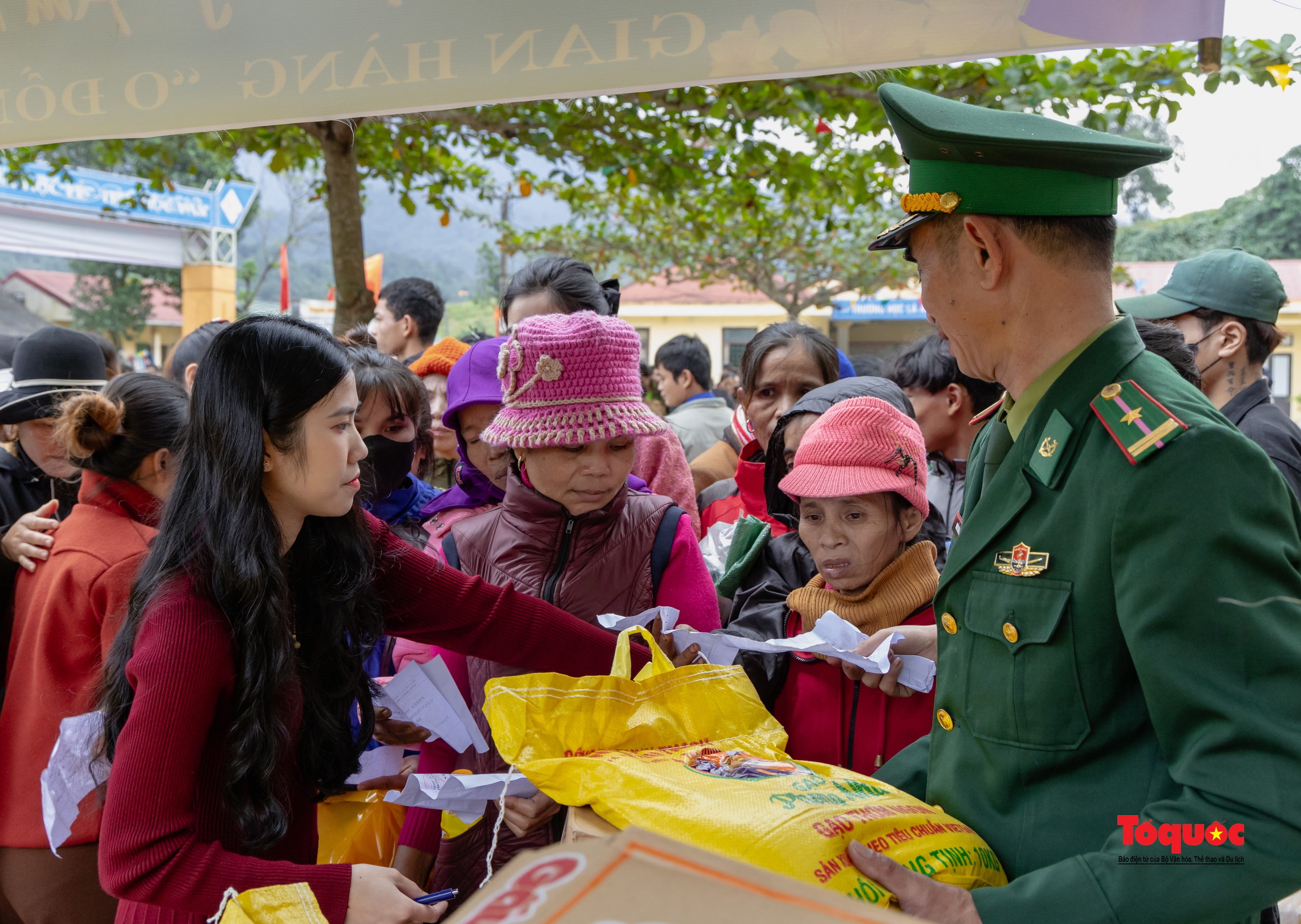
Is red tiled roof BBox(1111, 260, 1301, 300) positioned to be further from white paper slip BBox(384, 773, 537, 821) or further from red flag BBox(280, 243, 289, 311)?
white paper slip BBox(384, 773, 537, 821)

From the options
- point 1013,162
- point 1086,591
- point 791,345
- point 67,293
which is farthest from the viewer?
point 67,293

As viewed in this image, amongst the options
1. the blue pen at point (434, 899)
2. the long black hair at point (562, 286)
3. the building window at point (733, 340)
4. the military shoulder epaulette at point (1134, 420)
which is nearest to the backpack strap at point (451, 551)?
the blue pen at point (434, 899)

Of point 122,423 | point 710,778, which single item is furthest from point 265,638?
point 122,423

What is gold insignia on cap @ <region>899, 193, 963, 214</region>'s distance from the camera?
1.37 m

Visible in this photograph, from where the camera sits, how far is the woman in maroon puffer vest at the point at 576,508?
219 cm

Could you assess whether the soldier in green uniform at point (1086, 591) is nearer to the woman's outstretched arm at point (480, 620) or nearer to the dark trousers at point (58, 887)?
the woman's outstretched arm at point (480, 620)

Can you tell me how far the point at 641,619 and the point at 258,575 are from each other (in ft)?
2.33

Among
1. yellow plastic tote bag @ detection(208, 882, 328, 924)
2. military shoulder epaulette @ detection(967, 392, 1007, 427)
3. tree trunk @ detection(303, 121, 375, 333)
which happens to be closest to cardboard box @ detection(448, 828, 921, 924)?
yellow plastic tote bag @ detection(208, 882, 328, 924)

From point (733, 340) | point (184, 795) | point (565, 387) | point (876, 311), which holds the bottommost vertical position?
point (733, 340)

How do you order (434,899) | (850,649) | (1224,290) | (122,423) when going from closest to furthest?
(434,899) < (850,649) < (122,423) < (1224,290)

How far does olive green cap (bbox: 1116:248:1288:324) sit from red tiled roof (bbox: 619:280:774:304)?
955 inches

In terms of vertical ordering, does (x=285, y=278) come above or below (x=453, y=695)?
above

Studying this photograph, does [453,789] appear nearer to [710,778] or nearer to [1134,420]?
[710,778]

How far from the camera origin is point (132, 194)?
25641 millimetres
